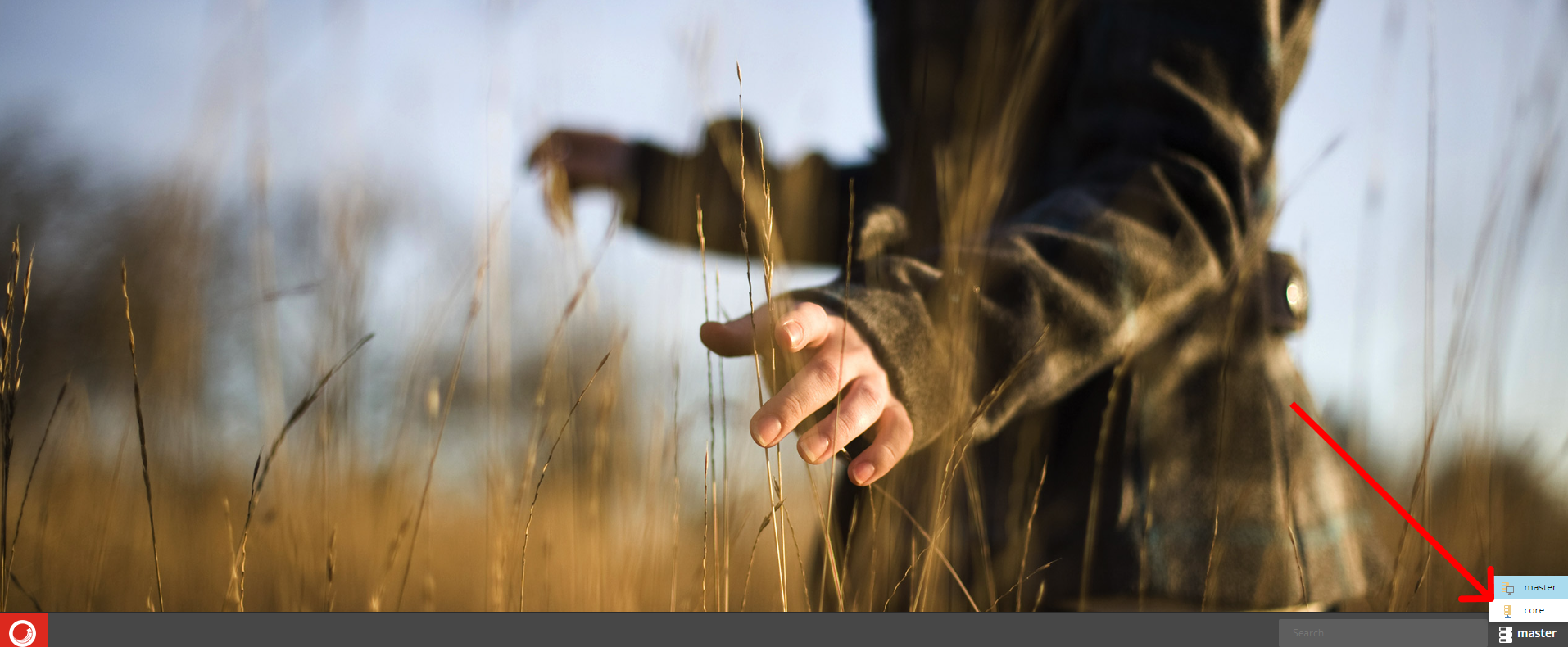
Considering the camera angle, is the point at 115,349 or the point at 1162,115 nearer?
the point at 1162,115

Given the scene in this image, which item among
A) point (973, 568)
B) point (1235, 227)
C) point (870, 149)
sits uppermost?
point (870, 149)

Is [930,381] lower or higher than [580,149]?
lower

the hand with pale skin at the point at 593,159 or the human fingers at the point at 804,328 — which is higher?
the hand with pale skin at the point at 593,159

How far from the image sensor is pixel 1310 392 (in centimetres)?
75

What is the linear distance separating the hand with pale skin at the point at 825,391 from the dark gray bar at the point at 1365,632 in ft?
1.24

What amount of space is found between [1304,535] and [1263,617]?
180mm

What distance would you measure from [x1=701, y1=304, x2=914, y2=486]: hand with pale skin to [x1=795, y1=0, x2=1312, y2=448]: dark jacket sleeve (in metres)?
0.02

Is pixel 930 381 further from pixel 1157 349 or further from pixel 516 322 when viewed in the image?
pixel 516 322

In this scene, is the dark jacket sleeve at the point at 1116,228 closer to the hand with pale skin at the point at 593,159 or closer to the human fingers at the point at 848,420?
the human fingers at the point at 848,420

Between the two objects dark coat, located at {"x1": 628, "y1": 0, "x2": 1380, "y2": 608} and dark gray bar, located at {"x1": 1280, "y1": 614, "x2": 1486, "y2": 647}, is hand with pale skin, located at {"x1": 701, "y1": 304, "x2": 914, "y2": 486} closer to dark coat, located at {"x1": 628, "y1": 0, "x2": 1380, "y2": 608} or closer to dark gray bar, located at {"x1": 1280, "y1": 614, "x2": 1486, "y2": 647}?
dark coat, located at {"x1": 628, "y1": 0, "x2": 1380, "y2": 608}

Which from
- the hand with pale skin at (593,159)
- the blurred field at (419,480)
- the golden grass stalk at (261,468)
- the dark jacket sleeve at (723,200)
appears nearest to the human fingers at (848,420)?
the blurred field at (419,480)

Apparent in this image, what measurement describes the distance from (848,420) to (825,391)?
1.2 inches

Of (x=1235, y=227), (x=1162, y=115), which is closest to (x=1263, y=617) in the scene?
(x=1235, y=227)

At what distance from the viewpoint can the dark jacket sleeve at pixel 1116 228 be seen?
47 centimetres
